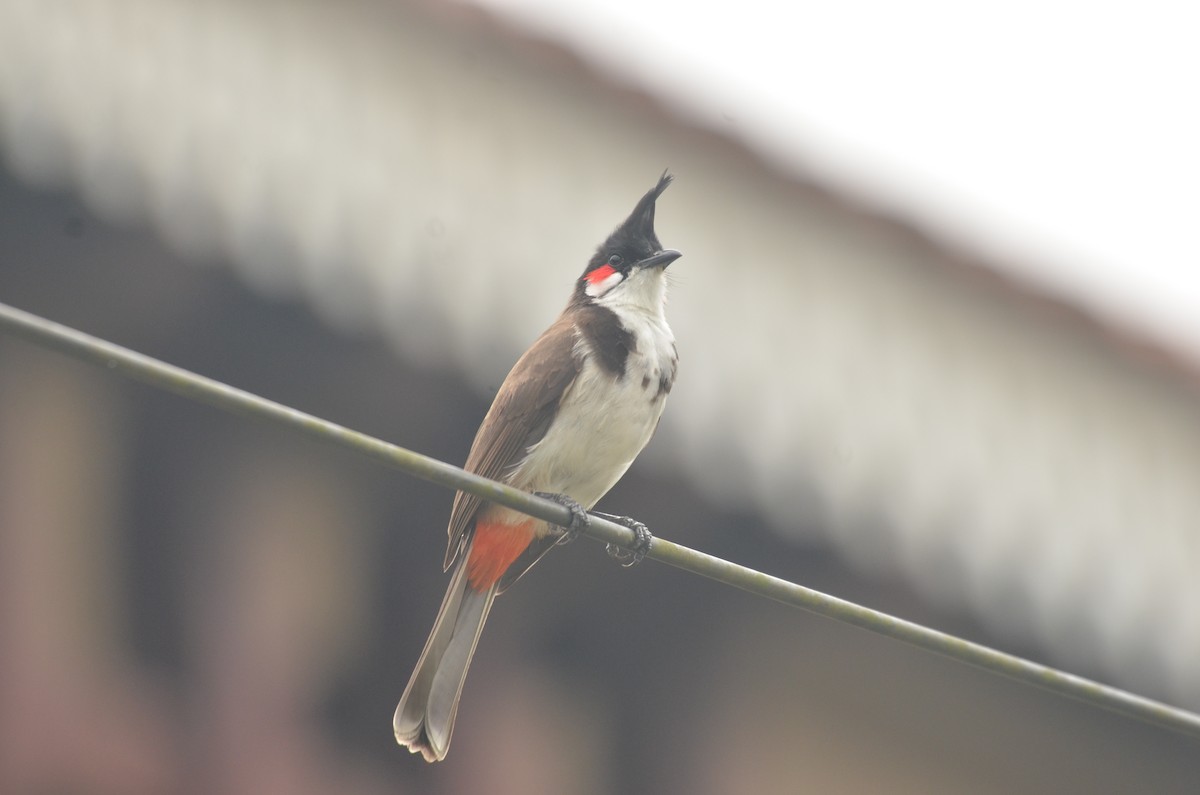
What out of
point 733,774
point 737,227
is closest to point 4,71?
point 737,227

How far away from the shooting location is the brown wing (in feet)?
10.5

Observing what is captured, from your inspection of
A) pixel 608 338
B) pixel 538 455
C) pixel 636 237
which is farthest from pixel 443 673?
pixel 636 237

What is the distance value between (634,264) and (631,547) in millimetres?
1197

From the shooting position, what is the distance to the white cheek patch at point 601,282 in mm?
3533

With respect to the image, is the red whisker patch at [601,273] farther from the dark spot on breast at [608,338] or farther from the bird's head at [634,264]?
the dark spot on breast at [608,338]

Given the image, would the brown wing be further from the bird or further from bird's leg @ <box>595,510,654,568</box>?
bird's leg @ <box>595,510,654,568</box>

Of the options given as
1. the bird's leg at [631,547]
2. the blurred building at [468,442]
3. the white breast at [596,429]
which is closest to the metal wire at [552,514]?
the bird's leg at [631,547]

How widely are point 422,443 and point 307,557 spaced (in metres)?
0.43

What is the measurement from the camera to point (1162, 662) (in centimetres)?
407

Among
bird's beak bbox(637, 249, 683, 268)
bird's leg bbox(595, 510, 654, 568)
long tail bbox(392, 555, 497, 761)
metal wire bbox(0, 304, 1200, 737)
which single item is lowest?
long tail bbox(392, 555, 497, 761)

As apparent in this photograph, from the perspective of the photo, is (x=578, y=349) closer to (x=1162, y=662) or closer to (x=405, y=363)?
(x=405, y=363)

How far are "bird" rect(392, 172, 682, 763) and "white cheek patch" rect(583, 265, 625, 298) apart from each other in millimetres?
187

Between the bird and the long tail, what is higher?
the bird

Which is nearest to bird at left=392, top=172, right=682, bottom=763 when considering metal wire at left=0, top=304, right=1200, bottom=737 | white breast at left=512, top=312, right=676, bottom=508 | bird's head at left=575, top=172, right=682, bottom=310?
white breast at left=512, top=312, right=676, bottom=508
